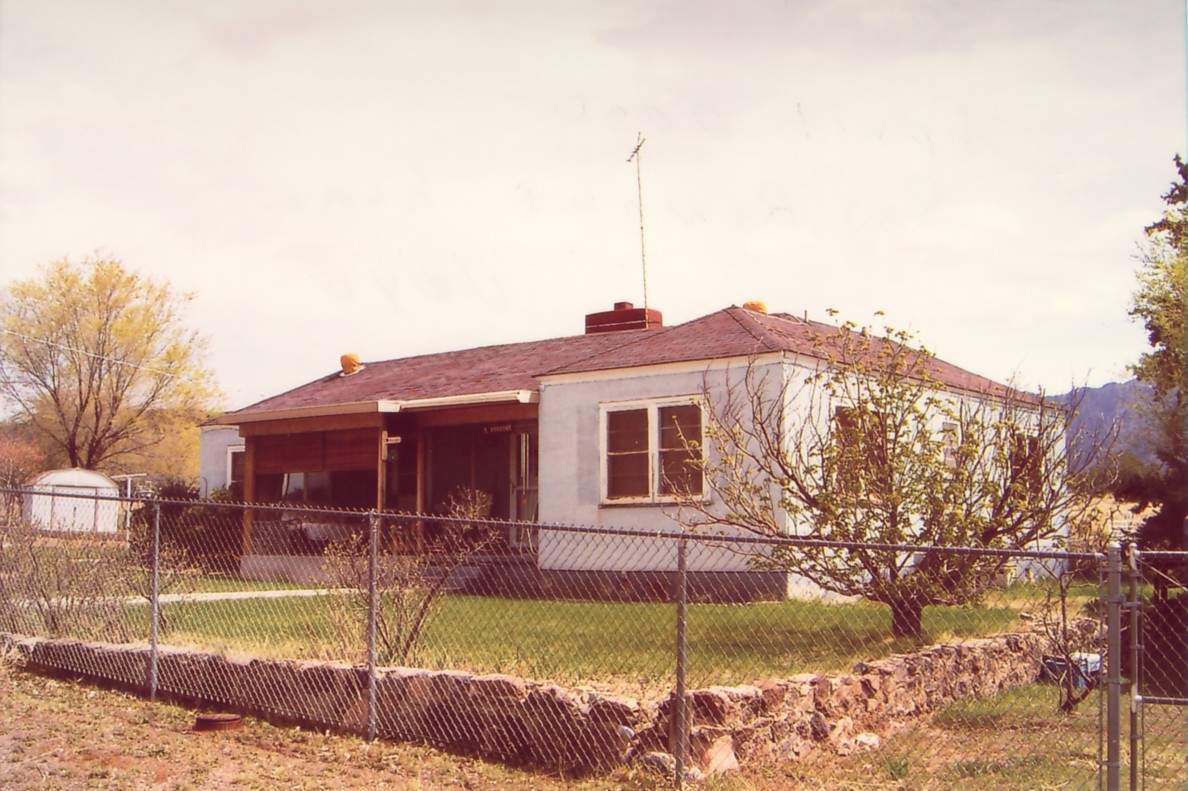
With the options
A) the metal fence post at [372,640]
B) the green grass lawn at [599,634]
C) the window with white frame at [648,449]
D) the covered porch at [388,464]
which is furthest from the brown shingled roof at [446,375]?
the metal fence post at [372,640]

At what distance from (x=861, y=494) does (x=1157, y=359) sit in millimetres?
23899

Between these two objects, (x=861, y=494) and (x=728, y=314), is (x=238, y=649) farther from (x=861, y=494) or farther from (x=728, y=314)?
(x=728, y=314)

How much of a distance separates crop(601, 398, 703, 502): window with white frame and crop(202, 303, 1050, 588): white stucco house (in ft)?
0.06

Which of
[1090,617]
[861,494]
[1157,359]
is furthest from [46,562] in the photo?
[1157,359]

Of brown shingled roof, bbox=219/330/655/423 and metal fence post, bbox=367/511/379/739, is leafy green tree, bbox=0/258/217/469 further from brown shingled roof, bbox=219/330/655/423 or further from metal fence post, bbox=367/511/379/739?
metal fence post, bbox=367/511/379/739

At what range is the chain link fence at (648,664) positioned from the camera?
6090mm

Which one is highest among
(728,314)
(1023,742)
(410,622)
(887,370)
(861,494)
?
(728,314)

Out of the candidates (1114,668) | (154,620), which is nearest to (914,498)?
(1114,668)

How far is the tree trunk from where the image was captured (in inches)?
364

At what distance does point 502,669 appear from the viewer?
7434 mm

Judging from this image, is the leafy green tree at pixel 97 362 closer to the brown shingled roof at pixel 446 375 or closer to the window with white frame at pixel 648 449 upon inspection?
the brown shingled roof at pixel 446 375

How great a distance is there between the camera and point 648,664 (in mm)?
8039

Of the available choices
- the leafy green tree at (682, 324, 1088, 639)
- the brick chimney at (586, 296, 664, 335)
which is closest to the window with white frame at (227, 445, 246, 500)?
the brick chimney at (586, 296, 664, 335)

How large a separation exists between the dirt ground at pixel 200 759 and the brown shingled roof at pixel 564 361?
566cm
